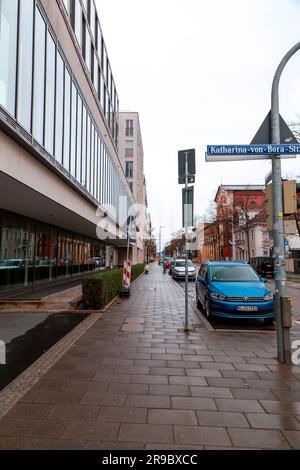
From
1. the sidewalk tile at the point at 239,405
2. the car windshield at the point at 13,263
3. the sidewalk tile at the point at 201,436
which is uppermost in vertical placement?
the car windshield at the point at 13,263

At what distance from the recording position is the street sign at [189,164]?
7609 millimetres

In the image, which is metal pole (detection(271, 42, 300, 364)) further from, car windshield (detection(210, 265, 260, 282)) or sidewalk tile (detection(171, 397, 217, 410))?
car windshield (detection(210, 265, 260, 282))

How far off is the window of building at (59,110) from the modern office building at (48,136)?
35 millimetres

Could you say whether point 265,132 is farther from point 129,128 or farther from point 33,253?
point 129,128

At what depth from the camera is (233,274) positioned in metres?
9.31

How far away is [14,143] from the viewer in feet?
24.8

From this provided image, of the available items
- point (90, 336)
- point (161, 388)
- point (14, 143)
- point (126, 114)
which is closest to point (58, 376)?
point (161, 388)

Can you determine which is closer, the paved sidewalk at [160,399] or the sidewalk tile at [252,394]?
the paved sidewalk at [160,399]

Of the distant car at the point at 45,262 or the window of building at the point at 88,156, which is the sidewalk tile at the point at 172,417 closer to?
the distant car at the point at 45,262

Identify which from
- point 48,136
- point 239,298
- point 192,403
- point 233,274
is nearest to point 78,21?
point 48,136

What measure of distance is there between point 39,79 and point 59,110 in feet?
6.31

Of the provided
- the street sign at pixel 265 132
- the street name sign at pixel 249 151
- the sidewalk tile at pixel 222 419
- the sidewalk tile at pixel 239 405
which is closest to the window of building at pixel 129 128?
the street sign at pixel 265 132

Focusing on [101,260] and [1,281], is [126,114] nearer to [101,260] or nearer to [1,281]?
[101,260]

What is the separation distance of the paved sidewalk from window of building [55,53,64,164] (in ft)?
23.8
